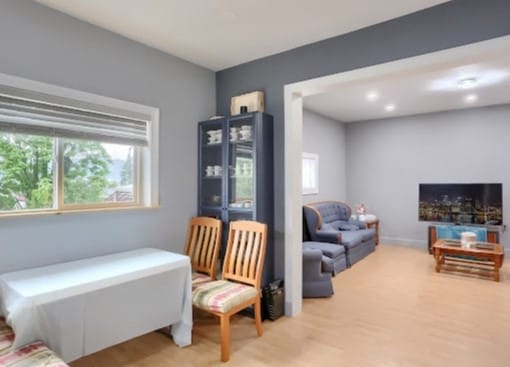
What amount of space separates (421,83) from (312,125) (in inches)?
84.0

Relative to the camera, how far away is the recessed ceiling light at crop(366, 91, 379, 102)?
16.1 feet

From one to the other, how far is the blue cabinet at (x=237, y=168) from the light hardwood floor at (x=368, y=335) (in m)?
0.82

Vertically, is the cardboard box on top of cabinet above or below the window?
above

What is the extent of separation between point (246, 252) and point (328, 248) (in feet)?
6.95

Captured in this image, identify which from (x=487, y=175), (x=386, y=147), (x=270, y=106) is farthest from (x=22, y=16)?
(x=487, y=175)

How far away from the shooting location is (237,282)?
9.73ft

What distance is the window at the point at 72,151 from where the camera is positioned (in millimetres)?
2357

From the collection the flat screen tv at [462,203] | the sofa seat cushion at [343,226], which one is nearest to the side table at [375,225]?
the sofa seat cushion at [343,226]

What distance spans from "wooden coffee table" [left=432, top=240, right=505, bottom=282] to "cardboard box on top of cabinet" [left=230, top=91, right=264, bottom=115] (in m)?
3.53

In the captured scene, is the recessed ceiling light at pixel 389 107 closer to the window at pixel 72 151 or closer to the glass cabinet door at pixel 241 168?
the glass cabinet door at pixel 241 168

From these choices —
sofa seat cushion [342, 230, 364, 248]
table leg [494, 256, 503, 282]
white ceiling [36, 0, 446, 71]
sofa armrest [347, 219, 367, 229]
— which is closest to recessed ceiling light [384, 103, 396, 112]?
sofa armrest [347, 219, 367, 229]

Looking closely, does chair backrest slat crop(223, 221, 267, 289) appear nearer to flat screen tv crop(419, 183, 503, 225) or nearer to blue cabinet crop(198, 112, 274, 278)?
blue cabinet crop(198, 112, 274, 278)

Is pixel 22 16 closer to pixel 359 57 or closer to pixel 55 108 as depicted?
pixel 55 108

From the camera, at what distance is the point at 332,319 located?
3166 mm
